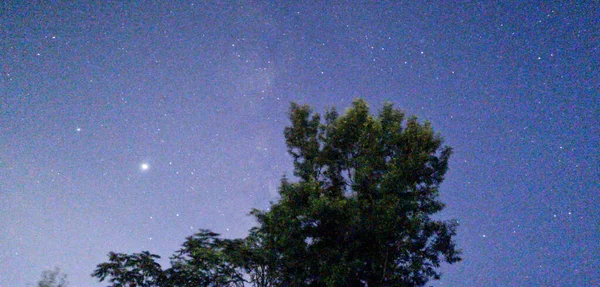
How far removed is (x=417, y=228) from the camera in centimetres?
1477

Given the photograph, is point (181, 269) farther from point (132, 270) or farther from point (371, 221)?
point (371, 221)

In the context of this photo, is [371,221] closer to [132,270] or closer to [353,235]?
[353,235]

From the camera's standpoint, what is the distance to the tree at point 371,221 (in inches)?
595

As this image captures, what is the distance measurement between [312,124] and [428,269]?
9513mm

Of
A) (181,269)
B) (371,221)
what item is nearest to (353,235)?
(371,221)

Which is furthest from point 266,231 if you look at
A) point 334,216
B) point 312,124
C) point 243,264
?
point 312,124

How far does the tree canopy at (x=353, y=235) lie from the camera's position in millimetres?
15188

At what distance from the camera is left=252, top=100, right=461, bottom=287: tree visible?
15125mm

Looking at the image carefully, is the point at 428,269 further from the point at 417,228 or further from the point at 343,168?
the point at 343,168

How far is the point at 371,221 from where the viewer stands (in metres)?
15.2

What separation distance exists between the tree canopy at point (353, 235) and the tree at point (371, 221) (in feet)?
0.15

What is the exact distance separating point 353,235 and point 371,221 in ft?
3.88

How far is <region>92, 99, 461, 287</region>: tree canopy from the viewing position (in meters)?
15.2

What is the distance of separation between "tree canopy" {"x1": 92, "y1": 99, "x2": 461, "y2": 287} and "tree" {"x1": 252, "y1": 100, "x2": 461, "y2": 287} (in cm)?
5
